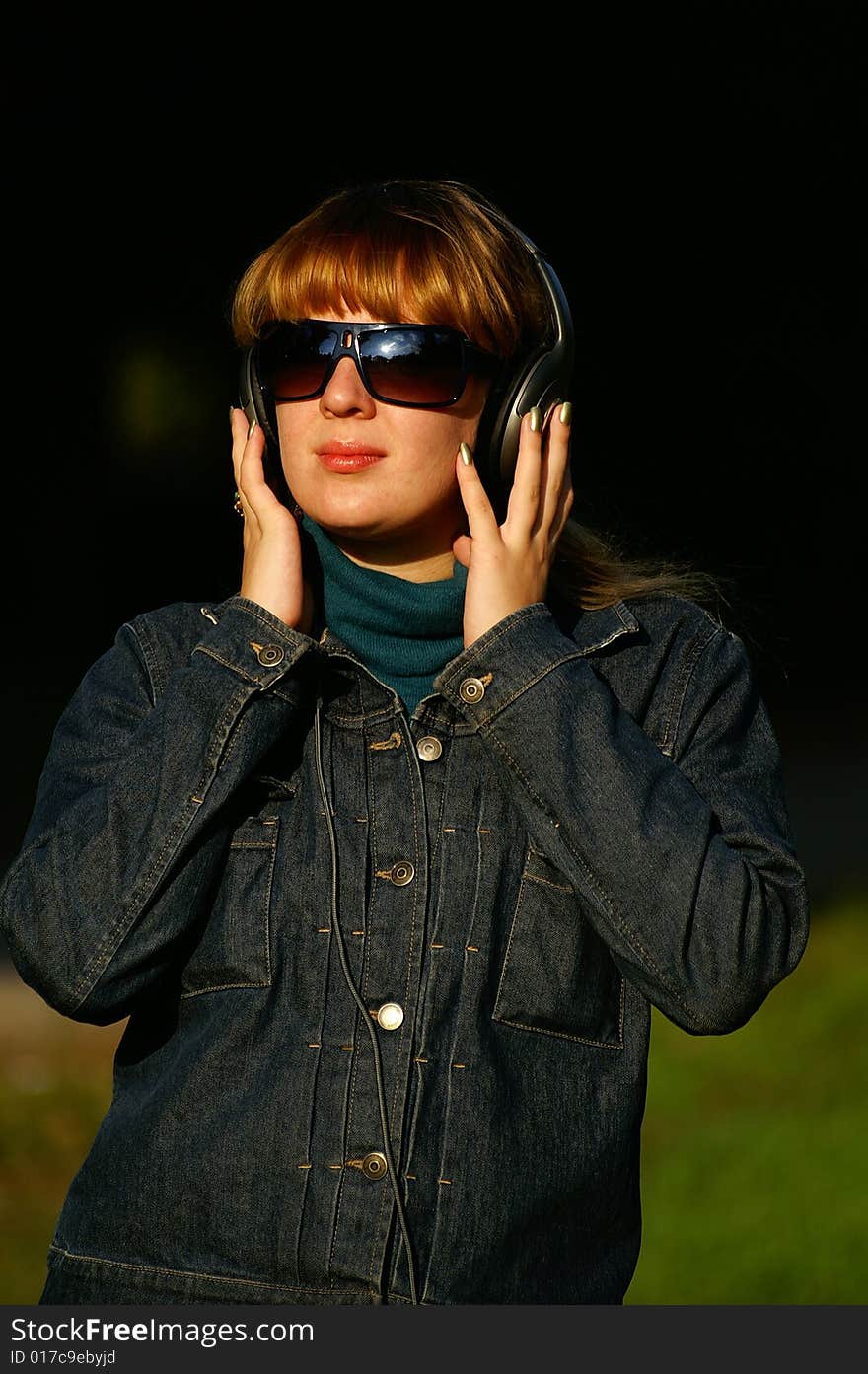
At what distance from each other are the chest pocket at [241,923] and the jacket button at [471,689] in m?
0.30

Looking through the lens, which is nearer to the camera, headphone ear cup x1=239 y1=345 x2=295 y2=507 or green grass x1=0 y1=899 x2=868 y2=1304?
headphone ear cup x1=239 y1=345 x2=295 y2=507

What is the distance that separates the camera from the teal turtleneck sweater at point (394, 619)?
2465 mm

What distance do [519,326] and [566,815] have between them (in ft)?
2.48

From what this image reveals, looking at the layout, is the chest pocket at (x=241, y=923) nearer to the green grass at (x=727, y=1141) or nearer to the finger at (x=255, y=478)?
the finger at (x=255, y=478)

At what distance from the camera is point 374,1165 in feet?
7.13

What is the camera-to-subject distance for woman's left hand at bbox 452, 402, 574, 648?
2.39 metres

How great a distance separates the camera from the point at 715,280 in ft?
37.4

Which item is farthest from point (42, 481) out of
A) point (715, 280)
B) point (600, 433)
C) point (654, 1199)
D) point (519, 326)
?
point (519, 326)

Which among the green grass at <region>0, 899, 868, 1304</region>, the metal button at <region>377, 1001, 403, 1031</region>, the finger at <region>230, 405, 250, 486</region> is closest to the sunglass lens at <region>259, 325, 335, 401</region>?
the finger at <region>230, 405, 250, 486</region>

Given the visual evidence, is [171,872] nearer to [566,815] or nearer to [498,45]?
[566,815]

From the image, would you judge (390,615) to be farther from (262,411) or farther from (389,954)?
(389,954)

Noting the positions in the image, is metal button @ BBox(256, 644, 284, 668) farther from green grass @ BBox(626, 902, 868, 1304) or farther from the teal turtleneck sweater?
green grass @ BBox(626, 902, 868, 1304)

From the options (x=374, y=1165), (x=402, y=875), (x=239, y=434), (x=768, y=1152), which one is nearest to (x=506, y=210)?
(x=768, y=1152)

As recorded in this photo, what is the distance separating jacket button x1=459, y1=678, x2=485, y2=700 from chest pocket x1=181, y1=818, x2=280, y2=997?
0.99ft
